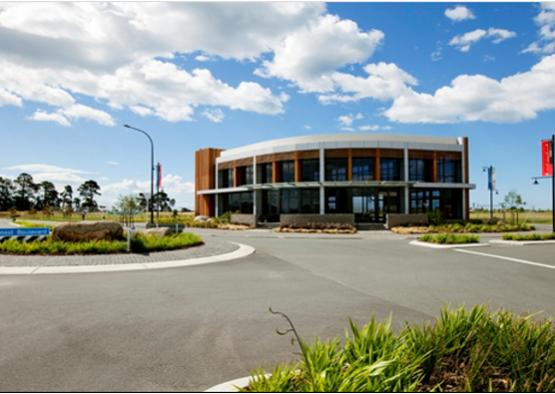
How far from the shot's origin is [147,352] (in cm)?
487

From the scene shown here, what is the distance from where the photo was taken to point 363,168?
38.1m

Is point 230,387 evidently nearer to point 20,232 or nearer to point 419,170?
point 20,232

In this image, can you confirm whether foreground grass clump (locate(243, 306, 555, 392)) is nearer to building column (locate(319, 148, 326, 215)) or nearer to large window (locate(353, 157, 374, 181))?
building column (locate(319, 148, 326, 215))

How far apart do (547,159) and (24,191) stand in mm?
127594

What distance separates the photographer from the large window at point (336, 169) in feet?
126

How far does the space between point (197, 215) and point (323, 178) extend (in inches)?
970

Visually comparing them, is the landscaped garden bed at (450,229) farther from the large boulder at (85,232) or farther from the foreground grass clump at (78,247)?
the large boulder at (85,232)

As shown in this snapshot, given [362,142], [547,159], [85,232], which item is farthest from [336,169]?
[85,232]

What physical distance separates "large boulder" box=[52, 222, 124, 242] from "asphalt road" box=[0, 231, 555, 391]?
5576 mm

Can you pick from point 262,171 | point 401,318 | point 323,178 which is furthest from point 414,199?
point 401,318

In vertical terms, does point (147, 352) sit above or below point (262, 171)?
below

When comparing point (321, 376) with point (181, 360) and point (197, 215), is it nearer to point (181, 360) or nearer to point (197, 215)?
point (181, 360)

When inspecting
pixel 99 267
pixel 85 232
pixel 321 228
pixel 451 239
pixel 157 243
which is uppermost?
pixel 85 232

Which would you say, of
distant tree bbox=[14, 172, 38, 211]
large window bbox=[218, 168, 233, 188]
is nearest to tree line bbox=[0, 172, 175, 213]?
distant tree bbox=[14, 172, 38, 211]
